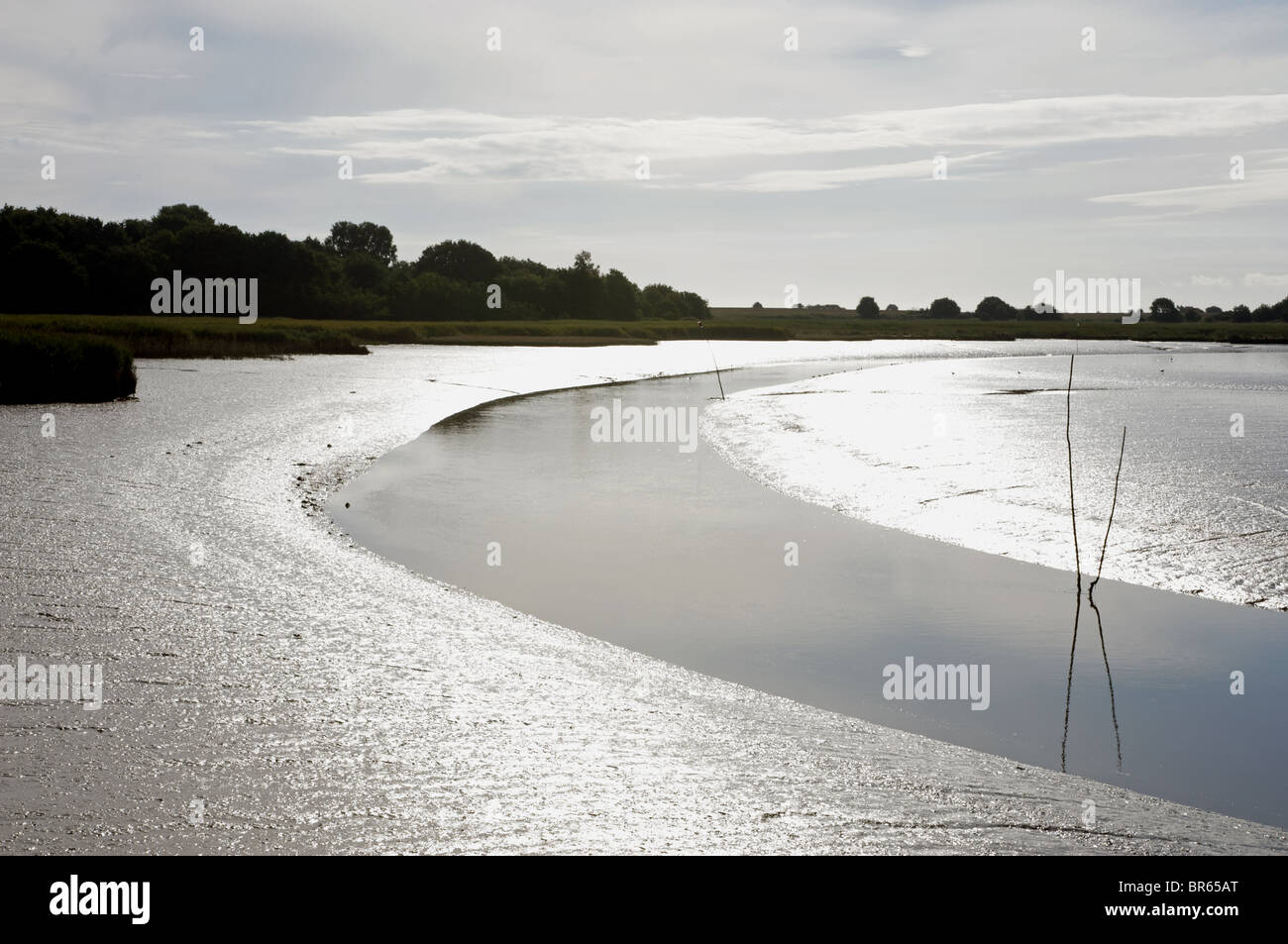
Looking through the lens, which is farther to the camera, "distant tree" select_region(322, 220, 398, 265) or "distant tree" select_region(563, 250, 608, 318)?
"distant tree" select_region(322, 220, 398, 265)

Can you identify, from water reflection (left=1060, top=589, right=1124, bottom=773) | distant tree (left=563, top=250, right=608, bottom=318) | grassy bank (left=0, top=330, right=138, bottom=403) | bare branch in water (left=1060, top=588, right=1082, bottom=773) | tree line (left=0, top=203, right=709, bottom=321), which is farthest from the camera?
distant tree (left=563, top=250, right=608, bottom=318)

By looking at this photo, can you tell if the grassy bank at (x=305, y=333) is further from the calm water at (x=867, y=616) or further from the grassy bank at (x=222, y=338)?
the calm water at (x=867, y=616)

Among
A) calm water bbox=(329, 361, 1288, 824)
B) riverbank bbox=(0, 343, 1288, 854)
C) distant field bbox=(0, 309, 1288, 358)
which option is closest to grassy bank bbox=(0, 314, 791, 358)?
distant field bbox=(0, 309, 1288, 358)

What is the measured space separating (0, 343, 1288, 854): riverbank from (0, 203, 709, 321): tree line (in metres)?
81.9

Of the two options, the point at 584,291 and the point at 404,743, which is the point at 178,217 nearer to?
the point at 584,291

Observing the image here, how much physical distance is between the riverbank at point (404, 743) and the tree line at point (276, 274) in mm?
81945

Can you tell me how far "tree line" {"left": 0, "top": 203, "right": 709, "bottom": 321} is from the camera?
84.9 metres

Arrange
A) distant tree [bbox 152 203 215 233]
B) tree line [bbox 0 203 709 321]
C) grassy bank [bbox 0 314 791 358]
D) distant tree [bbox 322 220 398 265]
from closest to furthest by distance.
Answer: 1. grassy bank [bbox 0 314 791 358]
2. tree line [bbox 0 203 709 321]
3. distant tree [bbox 152 203 215 233]
4. distant tree [bbox 322 220 398 265]

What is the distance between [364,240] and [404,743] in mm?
185479

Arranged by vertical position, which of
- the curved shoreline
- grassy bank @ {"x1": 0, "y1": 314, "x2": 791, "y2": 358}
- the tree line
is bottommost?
the curved shoreline

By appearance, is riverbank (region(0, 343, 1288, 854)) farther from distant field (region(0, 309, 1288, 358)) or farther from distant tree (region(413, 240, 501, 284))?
distant tree (region(413, 240, 501, 284))

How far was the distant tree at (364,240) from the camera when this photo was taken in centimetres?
18275
